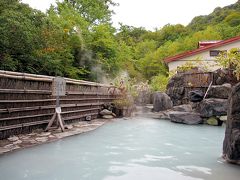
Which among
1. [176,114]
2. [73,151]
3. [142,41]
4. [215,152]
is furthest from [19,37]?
[142,41]

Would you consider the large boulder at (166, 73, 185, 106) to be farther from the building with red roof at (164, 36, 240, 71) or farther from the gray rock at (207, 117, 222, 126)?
the gray rock at (207, 117, 222, 126)

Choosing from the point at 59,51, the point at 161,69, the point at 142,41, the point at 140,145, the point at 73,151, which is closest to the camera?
the point at 73,151

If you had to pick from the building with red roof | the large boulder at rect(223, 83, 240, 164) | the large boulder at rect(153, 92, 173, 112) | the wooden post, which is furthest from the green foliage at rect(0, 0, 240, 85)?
the large boulder at rect(223, 83, 240, 164)

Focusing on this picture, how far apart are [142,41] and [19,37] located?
97.0 ft

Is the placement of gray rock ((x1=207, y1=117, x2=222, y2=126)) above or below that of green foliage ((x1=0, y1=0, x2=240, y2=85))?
below

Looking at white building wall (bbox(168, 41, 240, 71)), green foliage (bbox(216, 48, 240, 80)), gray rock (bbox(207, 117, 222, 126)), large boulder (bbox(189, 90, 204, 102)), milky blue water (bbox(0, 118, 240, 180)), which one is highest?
white building wall (bbox(168, 41, 240, 71))

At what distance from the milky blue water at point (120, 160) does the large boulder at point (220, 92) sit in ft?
11.9

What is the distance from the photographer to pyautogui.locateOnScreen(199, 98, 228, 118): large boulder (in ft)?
30.1

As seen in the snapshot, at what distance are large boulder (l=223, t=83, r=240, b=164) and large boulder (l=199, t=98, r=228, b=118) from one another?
5037 millimetres

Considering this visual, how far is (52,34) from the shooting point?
8383 millimetres

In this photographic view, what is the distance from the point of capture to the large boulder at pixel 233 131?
410 centimetres

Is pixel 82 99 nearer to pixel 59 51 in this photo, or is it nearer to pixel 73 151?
pixel 59 51

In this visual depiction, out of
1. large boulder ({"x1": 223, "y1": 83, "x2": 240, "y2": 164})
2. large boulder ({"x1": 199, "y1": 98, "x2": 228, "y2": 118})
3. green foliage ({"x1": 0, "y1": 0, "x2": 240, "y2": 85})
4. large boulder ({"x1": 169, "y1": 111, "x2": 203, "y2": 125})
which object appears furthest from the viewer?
large boulder ({"x1": 169, "y1": 111, "x2": 203, "y2": 125})

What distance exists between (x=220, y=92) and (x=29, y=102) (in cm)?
745
